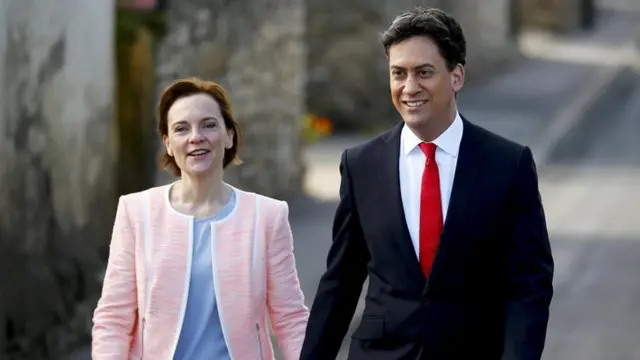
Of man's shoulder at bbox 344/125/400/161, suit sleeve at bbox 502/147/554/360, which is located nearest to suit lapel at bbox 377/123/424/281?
man's shoulder at bbox 344/125/400/161

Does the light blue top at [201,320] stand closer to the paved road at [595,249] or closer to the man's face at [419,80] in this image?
the man's face at [419,80]

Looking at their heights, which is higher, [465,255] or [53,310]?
[465,255]

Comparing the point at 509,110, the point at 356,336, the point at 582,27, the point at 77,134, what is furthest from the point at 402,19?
the point at 582,27

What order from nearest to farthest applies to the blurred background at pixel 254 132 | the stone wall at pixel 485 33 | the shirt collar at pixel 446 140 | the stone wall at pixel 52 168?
1. the shirt collar at pixel 446 140
2. the stone wall at pixel 52 168
3. the blurred background at pixel 254 132
4. the stone wall at pixel 485 33

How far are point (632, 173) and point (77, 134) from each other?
31.6 feet

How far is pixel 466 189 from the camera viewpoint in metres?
3.70

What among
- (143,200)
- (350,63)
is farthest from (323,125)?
(143,200)

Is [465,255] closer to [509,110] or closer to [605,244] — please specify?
[605,244]

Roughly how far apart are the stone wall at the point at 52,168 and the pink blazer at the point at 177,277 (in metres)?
3.82

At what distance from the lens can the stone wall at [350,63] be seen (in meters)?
20.3

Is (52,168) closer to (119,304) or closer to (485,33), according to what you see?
(119,304)

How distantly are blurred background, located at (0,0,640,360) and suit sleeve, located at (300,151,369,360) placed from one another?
161 inches

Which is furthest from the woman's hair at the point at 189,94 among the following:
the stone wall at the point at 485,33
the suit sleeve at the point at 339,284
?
the stone wall at the point at 485,33

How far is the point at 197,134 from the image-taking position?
3980mm
